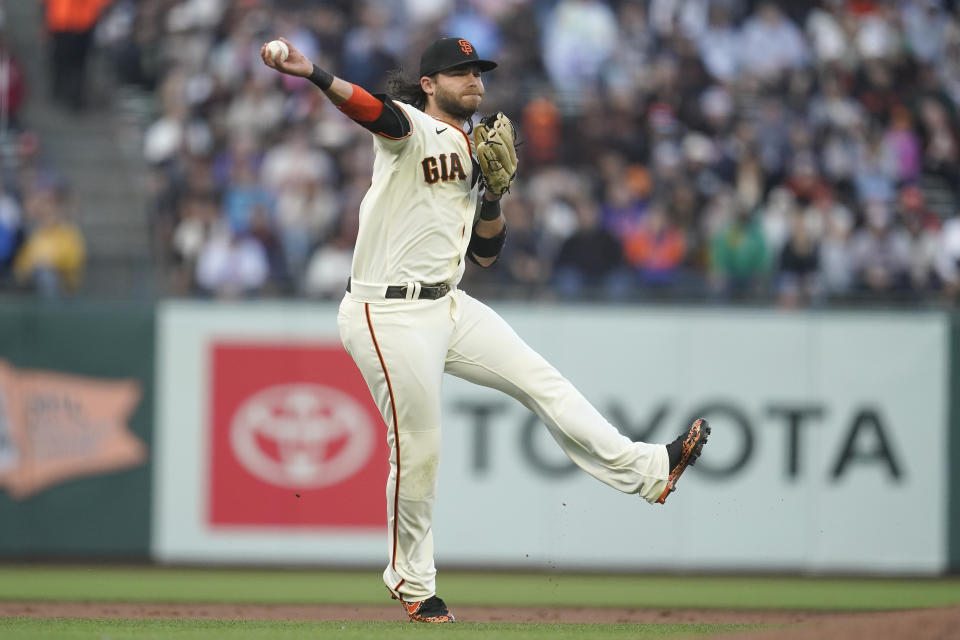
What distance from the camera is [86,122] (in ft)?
43.7

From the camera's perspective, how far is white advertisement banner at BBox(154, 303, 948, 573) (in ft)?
32.6

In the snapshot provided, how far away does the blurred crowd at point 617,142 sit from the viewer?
36.8 feet

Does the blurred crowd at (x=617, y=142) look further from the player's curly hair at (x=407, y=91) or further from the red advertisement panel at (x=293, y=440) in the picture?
the player's curly hair at (x=407, y=91)

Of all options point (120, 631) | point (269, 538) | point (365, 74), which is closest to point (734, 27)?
point (365, 74)

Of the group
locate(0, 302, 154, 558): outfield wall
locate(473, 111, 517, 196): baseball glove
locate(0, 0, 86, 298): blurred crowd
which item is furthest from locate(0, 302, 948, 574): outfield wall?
locate(473, 111, 517, 196): baseball glove

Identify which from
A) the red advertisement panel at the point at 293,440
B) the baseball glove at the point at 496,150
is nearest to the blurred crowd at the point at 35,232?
the red advertisement panel at the point at 293,440

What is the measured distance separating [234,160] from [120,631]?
23.0 ft

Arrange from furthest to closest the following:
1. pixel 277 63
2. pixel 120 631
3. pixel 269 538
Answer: pixel 269 538, pixel 120 631, pixel 277 63

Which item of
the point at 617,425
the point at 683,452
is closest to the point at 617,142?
the point at 617,425

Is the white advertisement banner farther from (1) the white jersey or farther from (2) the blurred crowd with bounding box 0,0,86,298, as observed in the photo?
(1) the white jersey

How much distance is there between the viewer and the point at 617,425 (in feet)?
33.2

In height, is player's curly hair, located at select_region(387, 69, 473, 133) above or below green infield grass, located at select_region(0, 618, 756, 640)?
above

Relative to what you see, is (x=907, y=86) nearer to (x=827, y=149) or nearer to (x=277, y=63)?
(x=827, y=149)

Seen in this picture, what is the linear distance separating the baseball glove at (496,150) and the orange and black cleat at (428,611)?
6.12 ft
